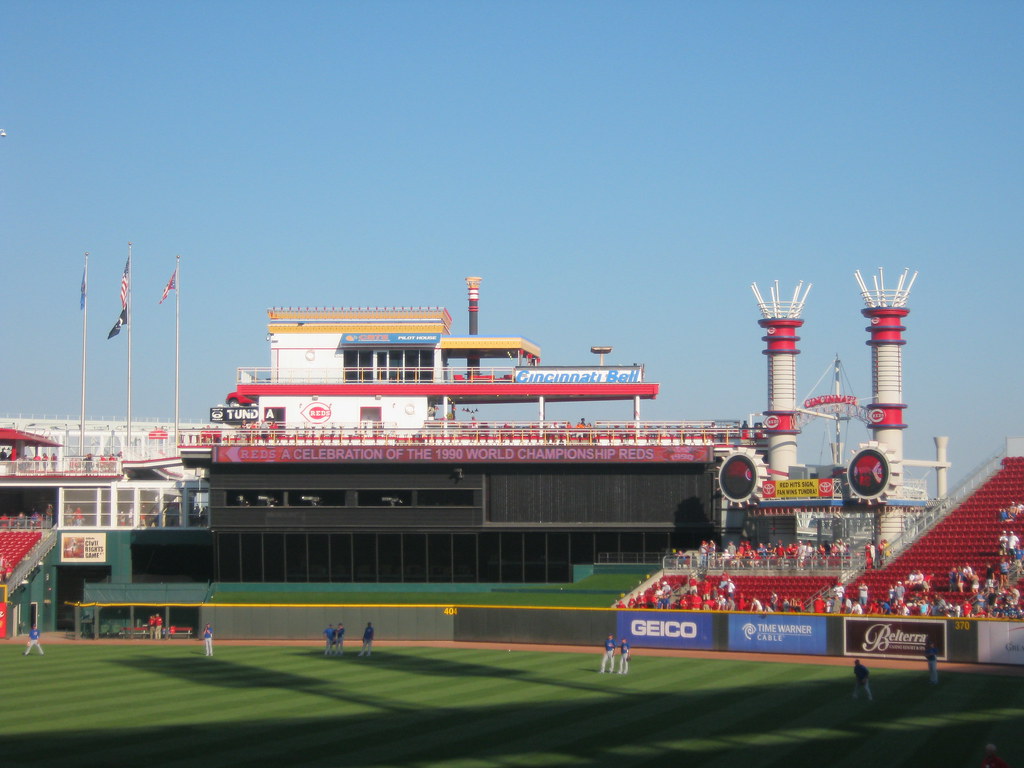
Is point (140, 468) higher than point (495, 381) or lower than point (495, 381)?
lower

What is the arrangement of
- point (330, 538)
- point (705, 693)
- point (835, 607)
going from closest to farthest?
point (705, 693) → point (835, 607) → point (330, 538)

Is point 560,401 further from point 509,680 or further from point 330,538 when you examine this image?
point 509,680

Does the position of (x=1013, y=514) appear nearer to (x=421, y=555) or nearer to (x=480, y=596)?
(x=480, y=596)

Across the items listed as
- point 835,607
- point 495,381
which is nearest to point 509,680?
point 835,607

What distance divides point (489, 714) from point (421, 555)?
2601cm

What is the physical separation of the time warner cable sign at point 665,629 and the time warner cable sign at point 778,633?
41.0 inches

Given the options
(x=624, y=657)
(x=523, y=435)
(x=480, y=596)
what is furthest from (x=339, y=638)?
(x=523, y=435)

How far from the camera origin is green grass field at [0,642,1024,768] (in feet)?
87.0

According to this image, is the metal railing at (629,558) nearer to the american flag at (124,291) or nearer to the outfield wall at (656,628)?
the outfield wall at (656,628)

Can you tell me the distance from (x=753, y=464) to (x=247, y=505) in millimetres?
22629

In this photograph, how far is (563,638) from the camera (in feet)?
159

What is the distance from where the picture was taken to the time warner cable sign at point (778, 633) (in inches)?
1736

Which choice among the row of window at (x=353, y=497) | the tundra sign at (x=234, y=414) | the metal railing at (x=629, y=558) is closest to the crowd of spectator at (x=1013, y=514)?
the metal railing at (x=629, y=558)

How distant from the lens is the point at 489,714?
31.8m
